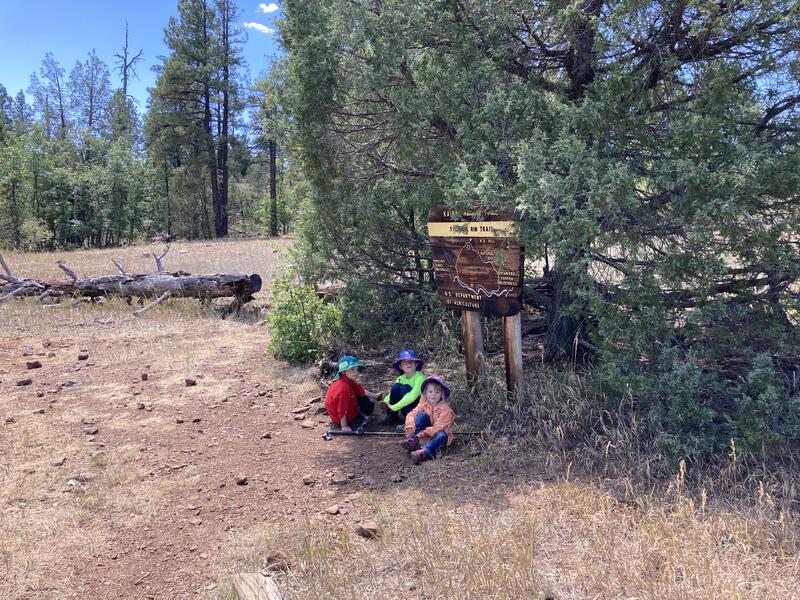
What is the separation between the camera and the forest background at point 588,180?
3.87m

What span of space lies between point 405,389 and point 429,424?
0.56 meters

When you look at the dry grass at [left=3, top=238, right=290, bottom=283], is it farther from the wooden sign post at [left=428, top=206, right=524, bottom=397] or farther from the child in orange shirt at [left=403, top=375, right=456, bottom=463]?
the child in orange shirt at [left=403, top=375, right=456, bottom=463]

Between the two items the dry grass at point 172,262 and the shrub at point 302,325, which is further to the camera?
the dry grass at point 172,262

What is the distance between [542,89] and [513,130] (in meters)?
0.74

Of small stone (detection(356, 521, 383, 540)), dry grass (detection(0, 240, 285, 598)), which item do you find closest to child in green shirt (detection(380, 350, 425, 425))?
small stone (detection(356, 521, 383, 540))

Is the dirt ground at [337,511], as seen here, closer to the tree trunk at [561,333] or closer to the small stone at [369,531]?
the small stone at [369,531]

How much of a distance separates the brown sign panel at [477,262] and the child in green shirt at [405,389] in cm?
67

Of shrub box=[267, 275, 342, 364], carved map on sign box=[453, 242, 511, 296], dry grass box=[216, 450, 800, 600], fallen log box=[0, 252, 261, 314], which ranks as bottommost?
dry grass box=[216, 450, 800, 600]

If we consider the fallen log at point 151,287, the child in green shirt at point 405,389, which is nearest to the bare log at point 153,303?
the fallen log at point 151,287

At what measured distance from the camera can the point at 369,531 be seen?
137 inches

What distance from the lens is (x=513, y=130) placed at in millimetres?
4742

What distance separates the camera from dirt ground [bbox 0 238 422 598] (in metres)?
3.45

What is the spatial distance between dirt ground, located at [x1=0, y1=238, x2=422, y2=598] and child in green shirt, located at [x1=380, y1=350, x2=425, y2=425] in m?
0.40

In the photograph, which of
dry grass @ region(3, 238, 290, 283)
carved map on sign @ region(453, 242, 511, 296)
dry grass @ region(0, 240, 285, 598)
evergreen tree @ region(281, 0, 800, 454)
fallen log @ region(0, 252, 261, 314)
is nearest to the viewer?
dry grass @ region(0, 240, 285, 598)
